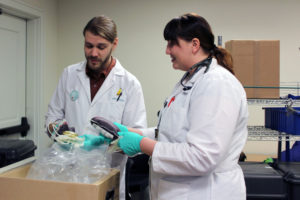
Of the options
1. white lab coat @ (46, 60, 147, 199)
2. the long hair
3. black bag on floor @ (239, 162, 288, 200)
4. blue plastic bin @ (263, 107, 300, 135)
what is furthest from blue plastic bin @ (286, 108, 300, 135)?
the long hair

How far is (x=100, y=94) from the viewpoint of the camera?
1.64m

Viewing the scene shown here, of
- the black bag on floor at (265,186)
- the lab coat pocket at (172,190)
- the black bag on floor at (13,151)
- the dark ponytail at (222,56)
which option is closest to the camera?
the lab coat pocket at (172,190)

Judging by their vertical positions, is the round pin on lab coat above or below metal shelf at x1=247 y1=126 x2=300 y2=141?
above

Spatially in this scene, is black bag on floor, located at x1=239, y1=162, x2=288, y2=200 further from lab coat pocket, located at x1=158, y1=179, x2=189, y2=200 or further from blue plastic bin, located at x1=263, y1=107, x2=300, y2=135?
lab coat pocket, located at x1=158, y1=179, x2=189, y2=200

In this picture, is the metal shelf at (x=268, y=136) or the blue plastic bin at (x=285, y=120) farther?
the metal shelf at (x=268, y=136)

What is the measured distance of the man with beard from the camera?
1584mm

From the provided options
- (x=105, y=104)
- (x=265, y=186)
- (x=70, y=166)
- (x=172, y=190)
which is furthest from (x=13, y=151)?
(x=265, y=186)

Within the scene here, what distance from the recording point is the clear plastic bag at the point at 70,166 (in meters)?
1.10

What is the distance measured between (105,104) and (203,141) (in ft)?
2.58

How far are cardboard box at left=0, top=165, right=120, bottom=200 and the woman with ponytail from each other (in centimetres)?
18

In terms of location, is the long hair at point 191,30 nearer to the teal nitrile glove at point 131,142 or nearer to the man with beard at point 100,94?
the teal nitrile glove at point 131,142

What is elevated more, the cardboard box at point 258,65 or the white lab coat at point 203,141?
the cardboard box at point 258,65

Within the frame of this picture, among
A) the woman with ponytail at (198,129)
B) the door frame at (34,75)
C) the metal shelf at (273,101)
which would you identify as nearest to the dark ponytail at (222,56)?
the woman with ponytail at (198,129)

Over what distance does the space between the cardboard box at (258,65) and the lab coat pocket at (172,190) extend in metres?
1.19
